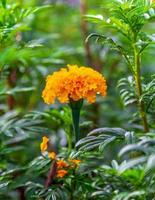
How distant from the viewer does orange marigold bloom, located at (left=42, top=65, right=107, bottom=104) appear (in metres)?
0.89

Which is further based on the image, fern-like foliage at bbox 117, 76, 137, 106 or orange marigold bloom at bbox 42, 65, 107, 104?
fern-like foliage at bbox 117, 76, 137, 106

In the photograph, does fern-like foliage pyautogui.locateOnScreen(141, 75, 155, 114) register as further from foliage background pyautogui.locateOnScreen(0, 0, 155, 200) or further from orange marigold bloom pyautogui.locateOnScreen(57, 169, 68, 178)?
orange marigold bloom pyautogui.locateOnScreen(57, 169, 68, 178)

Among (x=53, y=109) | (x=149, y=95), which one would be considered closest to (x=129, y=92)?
(x=149, y=95)

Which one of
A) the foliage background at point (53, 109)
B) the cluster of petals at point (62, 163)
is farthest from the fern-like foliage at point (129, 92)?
the cluster of petals at point (62, 163)

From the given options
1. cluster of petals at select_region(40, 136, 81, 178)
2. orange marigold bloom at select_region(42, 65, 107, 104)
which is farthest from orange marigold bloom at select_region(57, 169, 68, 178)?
orange marigold bloom at select_region(42, 65, 107, 104)

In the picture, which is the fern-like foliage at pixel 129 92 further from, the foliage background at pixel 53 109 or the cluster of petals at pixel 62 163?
the cluster of petals at pixel 62 163

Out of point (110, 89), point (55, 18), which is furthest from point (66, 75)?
point (55, 18)

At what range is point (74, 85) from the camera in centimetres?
89

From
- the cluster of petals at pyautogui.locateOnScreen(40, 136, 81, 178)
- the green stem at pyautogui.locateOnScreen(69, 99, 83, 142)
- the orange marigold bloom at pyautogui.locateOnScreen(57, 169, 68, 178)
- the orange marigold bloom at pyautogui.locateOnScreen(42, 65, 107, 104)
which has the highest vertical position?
the orange marigold bloom at pyautogui.locateOnScreen(42, 65, 107, 104)

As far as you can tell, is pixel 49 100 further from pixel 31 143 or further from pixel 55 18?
pixel 55 18

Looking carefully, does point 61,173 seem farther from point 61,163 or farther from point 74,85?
point 74,85

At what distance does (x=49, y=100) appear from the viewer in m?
0.92

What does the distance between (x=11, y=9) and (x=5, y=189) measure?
374 millimetres

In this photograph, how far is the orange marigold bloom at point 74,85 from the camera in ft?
2.93
